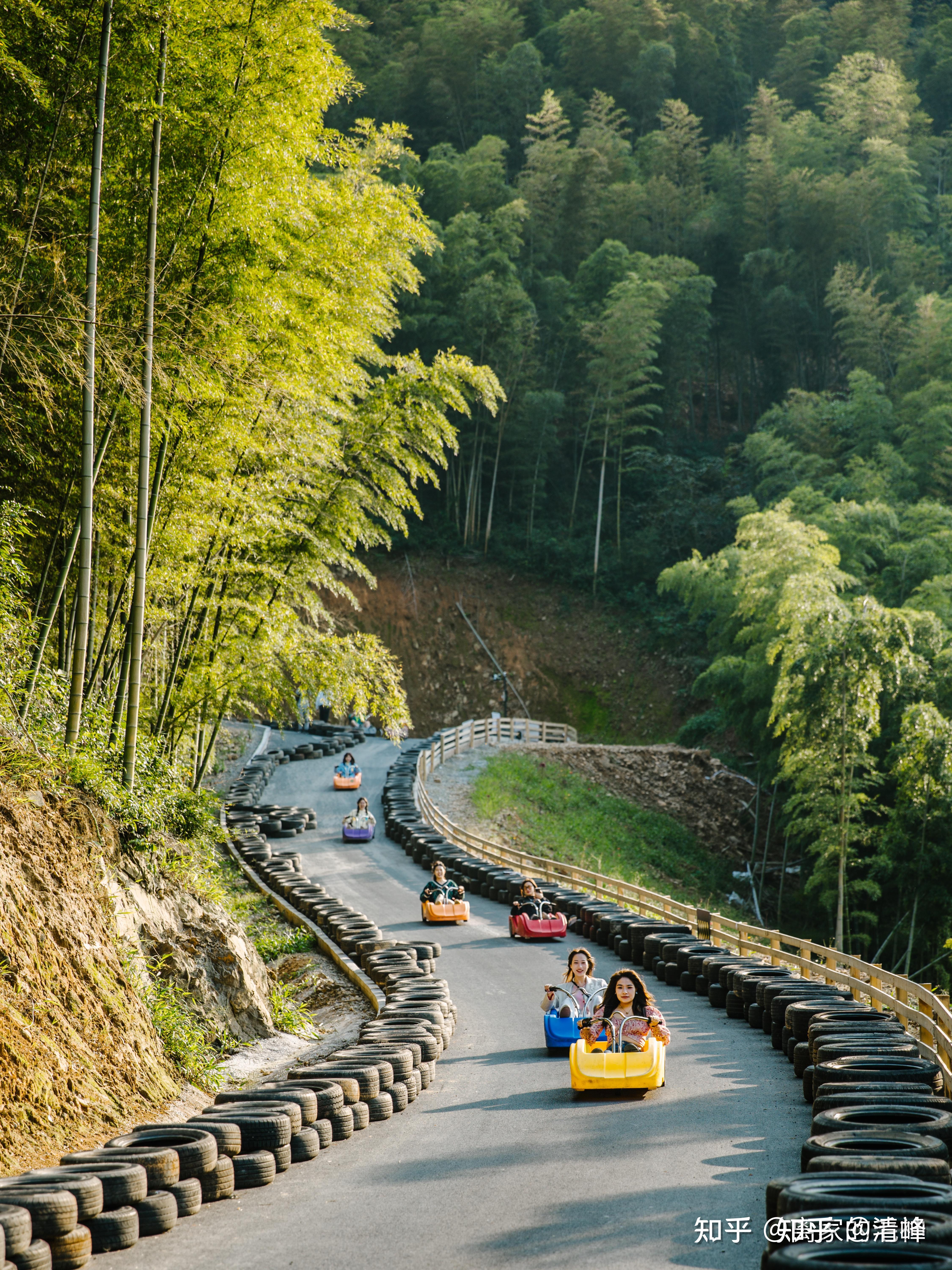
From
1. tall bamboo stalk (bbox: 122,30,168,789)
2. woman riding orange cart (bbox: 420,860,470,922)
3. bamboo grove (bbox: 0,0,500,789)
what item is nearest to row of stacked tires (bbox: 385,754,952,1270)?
woman riding orange cart (bbox: 420,860,470,922)

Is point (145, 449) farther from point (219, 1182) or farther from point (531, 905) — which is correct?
point (531, 905)

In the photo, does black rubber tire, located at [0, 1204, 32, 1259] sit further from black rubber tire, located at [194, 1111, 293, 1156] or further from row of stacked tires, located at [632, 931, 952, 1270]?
row of stacked tires, located at [632, 931, 952, 1270]

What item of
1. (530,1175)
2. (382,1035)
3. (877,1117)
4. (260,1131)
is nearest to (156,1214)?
(260,1131)

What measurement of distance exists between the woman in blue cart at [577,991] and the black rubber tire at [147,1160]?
4.34 metres

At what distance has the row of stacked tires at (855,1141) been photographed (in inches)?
150

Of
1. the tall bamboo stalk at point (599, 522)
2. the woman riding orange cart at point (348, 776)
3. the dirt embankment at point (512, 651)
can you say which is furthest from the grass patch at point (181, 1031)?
the tall bamboo stalk at point (599, 522)

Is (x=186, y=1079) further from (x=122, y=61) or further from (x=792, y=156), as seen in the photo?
(x=792, y=156)

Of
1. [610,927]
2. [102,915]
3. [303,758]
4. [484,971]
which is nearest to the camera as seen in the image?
[102,915]

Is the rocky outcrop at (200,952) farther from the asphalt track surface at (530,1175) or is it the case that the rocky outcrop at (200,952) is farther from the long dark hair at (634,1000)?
the long dark hair at (634,1000)

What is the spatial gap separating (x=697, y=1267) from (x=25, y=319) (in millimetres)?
7462

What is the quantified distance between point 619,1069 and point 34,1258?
4.63 m

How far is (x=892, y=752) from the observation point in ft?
72.7

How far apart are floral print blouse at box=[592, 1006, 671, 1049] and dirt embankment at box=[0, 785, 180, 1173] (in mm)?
3116

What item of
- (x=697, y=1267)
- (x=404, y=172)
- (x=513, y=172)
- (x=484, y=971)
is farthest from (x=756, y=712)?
(x=513, y=172)
